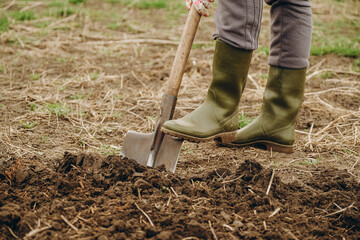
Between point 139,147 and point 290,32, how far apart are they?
1190mm

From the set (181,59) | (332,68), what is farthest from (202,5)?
(332,68)

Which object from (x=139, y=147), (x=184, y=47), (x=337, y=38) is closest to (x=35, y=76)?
(x=139, y=147)

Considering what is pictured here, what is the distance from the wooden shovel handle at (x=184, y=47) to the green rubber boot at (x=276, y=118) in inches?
20.2

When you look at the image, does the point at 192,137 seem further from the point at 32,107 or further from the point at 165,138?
the point at 32,107

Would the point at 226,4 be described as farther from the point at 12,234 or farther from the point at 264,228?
the point at 12,234

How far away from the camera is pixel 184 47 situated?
2.46m

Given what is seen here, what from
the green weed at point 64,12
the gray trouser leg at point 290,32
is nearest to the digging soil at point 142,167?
the gray trouser leg at point 290,32

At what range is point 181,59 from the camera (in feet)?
8.13

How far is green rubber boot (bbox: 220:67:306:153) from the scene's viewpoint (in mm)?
2662

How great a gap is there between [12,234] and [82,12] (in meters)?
5.77

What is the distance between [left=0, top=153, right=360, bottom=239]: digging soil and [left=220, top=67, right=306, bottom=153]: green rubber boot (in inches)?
16.1

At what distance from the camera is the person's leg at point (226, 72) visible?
2291 millimetres

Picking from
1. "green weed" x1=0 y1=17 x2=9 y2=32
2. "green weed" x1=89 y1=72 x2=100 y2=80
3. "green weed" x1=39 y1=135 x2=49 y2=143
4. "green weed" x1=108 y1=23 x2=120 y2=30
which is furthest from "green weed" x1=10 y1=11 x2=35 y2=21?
"green weed" x1=39 y1=135 x2=49 y2=143

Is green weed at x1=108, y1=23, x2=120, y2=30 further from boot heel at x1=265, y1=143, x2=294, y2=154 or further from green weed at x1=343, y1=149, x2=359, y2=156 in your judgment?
green weed at x1=343, y1=149, x2=359, y2=156
